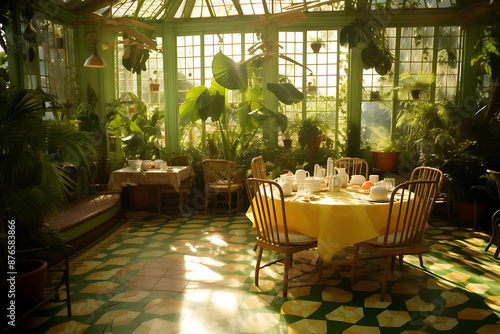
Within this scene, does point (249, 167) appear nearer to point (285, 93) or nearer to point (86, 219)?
point (285, 93)

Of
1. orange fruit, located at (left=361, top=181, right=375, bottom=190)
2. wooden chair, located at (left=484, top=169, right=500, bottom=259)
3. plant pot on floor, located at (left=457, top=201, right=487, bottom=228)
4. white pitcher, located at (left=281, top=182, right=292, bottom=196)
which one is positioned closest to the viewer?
white pitcher, located at (left=281, top=182, right=292, bottom=196)

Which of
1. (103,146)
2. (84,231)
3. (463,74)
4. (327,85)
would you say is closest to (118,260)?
(84,231)

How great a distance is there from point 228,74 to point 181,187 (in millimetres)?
2078

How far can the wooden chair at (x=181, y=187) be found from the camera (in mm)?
6964

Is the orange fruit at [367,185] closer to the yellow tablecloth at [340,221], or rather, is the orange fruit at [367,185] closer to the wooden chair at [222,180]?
the yellow tablecloth at [340,221]

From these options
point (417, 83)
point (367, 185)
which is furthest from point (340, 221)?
point (417, 83)

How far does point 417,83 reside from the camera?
24.4 ft

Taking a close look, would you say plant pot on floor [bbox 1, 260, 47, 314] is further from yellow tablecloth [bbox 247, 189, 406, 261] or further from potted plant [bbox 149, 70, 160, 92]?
potted plant [bbox 149, 70, 160, 92]

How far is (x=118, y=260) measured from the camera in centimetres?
473

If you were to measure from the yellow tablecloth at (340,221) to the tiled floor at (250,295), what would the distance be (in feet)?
1.73

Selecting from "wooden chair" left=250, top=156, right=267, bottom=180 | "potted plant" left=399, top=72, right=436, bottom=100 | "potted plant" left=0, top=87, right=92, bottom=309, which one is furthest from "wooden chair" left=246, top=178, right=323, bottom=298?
"potted plant" left=399, top=72, right=436, bottom=100

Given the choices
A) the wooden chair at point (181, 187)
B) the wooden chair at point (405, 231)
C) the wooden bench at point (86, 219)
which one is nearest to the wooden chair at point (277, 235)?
the wooden chair at point (405, 231)

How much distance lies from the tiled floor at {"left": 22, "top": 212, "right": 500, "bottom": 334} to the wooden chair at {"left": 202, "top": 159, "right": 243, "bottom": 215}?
62.4 inches

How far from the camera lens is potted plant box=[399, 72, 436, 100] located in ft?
24.4
